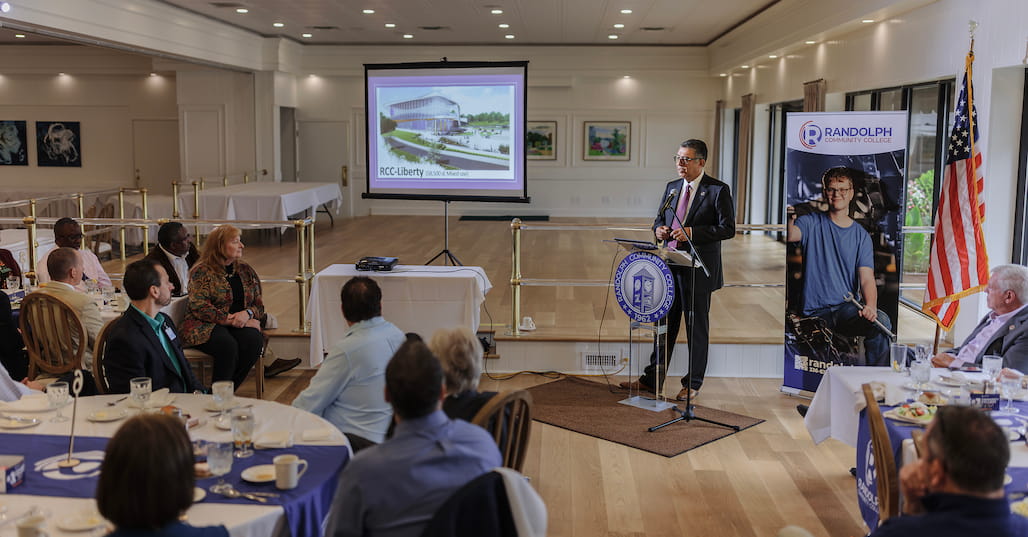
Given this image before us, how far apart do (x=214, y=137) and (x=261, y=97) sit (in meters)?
1.09

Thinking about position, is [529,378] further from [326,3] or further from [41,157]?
[41,157]

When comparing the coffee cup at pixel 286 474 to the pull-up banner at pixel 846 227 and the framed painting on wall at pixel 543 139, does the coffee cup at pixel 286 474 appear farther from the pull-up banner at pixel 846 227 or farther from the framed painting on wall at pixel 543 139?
the framed painting on wall at pixel 543 139

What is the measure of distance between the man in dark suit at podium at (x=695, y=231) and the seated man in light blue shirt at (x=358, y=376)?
8.55ft

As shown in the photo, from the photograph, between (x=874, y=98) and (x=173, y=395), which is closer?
(x=173, y=395)

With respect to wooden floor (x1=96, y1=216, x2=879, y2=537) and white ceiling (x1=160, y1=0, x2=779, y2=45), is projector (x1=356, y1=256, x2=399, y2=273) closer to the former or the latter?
wooden floor (x1=96, y1=216, x2=879, y2=537)

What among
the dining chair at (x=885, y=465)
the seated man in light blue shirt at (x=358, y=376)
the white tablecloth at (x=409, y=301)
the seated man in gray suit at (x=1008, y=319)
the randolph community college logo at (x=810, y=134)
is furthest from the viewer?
the white tablecloth at (x=409, y=301)

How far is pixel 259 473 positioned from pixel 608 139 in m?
16.2

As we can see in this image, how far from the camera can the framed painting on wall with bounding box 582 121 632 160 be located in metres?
18.4

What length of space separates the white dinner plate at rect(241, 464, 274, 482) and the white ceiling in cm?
995

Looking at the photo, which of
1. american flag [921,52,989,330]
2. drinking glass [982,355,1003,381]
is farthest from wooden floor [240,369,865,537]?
american flag [921,52,989,330]

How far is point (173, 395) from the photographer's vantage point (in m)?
3.65

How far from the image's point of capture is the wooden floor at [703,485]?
4297 mm

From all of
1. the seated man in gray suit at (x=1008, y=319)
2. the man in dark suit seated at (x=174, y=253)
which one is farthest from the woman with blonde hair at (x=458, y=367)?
the man in dark suit seated at (x=174, y=253)

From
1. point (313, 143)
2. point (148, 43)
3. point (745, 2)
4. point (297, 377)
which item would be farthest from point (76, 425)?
point (313, 143)
